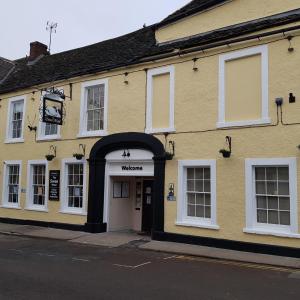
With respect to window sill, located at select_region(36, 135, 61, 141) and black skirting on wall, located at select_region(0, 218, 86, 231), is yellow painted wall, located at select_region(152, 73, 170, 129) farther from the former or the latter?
black skirting on wall, located at select_region(0, 218, 86, 231)

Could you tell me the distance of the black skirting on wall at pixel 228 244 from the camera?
1148cm

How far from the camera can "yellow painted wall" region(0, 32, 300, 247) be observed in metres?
12.0

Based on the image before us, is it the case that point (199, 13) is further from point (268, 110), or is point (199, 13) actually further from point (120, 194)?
point (120, 194)

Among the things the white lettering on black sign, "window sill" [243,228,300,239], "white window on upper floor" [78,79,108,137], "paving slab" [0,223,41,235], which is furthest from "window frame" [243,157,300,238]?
"paving slab" [0,223,41,235]

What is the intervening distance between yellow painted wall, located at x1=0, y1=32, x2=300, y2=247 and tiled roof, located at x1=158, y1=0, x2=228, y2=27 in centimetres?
180

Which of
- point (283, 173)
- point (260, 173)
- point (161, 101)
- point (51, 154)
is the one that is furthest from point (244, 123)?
point (51, 154)

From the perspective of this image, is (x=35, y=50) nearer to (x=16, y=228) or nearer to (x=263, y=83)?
(x=16, y=228)

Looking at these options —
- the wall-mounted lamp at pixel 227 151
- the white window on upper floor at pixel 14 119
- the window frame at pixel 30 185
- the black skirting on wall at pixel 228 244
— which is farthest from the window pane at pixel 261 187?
the white window on upper floor at pixel 14 119

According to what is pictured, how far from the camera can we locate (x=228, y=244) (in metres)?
12.6

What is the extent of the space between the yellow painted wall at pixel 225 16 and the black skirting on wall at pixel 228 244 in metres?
7.26

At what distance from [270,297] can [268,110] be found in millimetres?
6302

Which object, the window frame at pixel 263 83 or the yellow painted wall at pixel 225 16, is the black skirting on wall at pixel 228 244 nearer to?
the window frame at pixel 263 83

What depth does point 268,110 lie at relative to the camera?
1227 centimetres

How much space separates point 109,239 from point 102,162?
325cm
